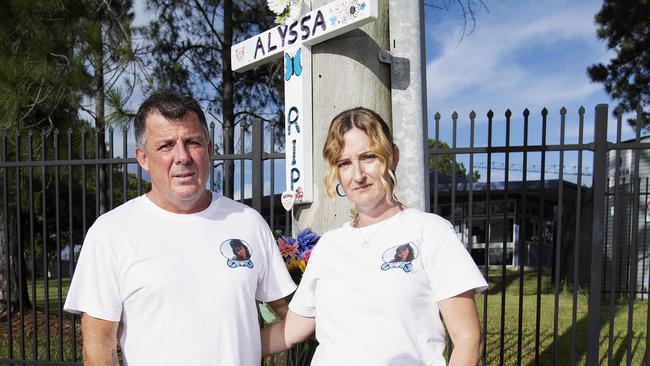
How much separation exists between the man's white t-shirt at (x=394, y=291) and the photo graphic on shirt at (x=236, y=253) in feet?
1.02

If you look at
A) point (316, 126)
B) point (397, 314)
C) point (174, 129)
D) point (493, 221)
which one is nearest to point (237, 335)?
point (397, 314)

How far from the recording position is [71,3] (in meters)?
8.48

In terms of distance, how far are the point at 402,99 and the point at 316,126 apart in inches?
18.2

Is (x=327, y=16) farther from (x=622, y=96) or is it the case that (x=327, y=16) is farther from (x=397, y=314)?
(x=622, y=96)

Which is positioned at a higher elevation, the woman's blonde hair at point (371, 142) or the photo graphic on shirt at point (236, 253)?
the woman's blonde hair at point (371, 142)

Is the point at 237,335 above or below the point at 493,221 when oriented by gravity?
above

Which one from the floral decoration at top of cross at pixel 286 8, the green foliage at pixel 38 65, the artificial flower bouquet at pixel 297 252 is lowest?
the artificial flower bouquet at pixel 297 252

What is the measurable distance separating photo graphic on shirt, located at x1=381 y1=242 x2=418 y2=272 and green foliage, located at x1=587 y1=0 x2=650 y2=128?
14096 mm

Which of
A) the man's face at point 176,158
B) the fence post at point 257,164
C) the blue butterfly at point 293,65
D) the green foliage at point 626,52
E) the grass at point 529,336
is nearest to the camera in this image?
the man's face at point 176,158

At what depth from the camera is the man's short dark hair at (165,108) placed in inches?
70.4

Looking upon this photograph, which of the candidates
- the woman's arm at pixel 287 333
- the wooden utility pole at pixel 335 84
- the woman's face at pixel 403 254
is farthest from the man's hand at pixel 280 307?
the wooden utility pole at pixel 335 84

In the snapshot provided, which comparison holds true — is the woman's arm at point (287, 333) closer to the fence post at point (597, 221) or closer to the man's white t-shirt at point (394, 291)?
the man's white t-shirt at point (394, 291)

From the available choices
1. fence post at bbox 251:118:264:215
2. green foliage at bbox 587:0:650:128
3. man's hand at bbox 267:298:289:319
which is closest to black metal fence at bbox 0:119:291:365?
fence post at bbox 251:118:264:215

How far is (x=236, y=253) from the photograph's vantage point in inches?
71.7
